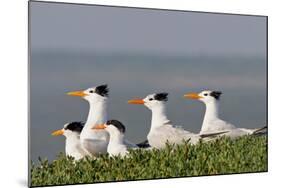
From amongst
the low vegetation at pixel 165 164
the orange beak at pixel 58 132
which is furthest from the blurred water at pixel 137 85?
the low vegetation at pixel 165 164

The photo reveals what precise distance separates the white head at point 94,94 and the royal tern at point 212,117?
85 cm

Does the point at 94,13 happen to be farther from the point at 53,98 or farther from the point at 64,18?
the point at 53,98

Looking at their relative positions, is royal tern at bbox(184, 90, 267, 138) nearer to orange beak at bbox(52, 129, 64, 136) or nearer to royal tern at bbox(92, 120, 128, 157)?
Answer: royal tern at bbox(92, 120, 128, 157)

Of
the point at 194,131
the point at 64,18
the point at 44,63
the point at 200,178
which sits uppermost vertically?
the point at 64,18

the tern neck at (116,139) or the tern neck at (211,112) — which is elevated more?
the tern neck at (211,112)

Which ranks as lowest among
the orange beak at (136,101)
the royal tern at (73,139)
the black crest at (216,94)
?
the royal tern at (73,139)

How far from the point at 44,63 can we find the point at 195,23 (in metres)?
1.53

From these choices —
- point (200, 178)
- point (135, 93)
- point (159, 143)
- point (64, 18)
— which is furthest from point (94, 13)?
point (200, 178)

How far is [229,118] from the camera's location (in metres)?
6.65

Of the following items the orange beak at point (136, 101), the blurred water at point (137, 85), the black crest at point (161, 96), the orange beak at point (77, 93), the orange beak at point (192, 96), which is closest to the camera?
the blurred water at point (137, 85)

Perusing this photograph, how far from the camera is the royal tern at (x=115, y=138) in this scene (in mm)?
6152

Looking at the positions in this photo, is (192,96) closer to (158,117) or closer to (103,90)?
(158,117)

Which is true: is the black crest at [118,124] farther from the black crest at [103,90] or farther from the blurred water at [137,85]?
the black crest at [103,90]

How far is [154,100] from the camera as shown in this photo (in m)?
6.32
